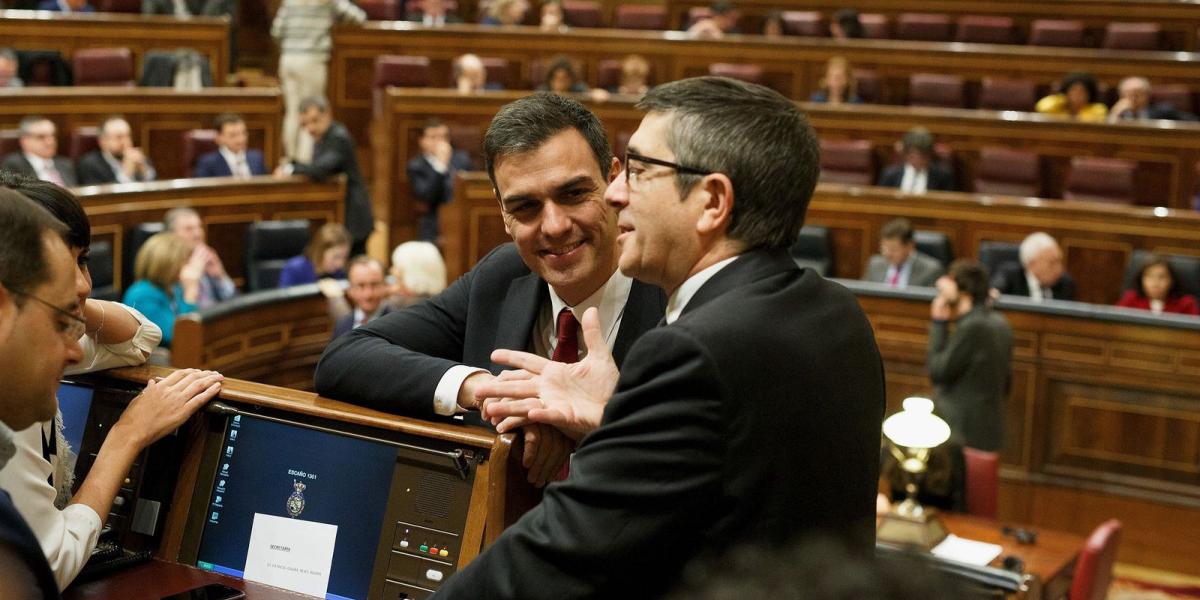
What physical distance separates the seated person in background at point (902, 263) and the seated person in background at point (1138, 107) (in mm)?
2228

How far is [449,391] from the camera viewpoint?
65.3 inches

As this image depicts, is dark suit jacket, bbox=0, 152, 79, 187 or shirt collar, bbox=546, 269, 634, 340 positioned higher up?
shirt collar, bbox=546, 269, 634, 340

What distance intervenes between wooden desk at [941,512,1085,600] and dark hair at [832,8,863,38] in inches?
212

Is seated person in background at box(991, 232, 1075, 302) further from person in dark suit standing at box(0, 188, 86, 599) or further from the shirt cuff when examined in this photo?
person in dark suit standing at box(0, 188, 86, 599)

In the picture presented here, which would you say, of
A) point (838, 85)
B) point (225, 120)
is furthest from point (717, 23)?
point (225, 120)

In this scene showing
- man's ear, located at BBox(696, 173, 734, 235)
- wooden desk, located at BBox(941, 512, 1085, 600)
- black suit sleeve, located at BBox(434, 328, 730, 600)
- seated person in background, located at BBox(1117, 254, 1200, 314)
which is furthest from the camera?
seated person in background, located at BBox(1117, 254, 1200, 314)

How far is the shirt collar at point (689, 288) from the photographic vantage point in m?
1.35

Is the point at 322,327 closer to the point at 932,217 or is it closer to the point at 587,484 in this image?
the point at 932,217

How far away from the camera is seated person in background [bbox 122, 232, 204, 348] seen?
5.34 metres

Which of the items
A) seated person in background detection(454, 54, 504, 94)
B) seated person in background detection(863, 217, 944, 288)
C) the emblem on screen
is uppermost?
seated person in background detection(454, 54, 504, 94)

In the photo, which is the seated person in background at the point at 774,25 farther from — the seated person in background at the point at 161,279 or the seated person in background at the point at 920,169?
the seated person in background at the point at 161,279

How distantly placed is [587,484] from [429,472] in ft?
1.50

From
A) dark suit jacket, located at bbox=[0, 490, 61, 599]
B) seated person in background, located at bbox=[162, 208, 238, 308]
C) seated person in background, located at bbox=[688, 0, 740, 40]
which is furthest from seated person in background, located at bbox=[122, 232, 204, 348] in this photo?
seated person in background, located at bbox=[688, 0, 740, 40]

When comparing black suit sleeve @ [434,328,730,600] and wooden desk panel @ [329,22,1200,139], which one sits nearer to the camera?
black suit sleeve @ [434,328,730,600]
